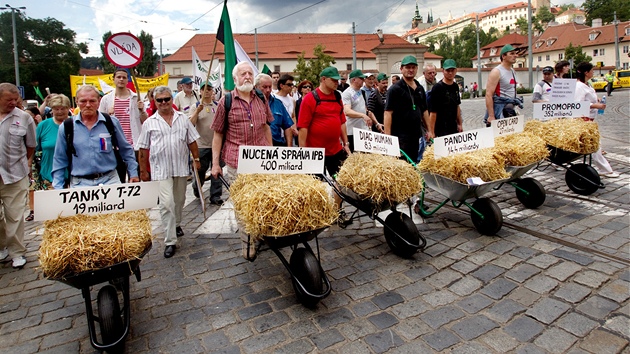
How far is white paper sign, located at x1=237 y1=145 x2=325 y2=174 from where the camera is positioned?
12.9 ft

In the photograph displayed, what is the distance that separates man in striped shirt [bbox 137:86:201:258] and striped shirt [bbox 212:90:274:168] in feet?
2.05

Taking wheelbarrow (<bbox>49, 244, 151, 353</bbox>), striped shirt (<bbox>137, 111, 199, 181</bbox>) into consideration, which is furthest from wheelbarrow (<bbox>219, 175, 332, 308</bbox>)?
striped shirt (<bbox>137, 111, 199, 181</bbox>)

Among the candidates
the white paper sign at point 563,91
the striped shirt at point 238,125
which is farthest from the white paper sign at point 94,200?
the white paper sign at point 563,91

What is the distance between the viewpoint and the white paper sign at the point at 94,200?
3.33 metres

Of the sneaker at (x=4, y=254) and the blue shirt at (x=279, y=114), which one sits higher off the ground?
the blue shirt at (x=279, y=114)

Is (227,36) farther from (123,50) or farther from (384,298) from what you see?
(384,298)

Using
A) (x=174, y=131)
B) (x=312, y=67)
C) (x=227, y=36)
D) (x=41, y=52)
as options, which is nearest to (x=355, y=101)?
(x=227, y=36)

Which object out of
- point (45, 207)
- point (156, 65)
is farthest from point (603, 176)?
point (156, 65)

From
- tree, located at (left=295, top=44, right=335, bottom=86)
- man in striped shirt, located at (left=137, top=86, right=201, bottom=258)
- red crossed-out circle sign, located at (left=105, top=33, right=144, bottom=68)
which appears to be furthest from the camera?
tree, located at (left=295, top=44, right=335, bottom=86)

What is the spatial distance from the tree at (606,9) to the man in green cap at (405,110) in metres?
110

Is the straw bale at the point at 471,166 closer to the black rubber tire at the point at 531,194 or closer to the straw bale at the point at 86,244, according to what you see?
the black rubber tire at the point at 531,194

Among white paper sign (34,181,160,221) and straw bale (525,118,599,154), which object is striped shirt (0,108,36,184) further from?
straw bale (525,118,599,154)

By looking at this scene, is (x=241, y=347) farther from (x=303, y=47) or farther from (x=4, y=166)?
(x=303, y=47)

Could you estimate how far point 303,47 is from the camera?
79.2 m
